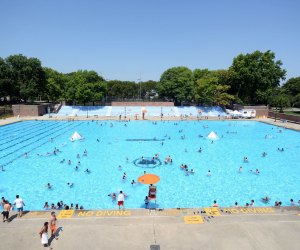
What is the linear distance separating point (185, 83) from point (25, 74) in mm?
40915

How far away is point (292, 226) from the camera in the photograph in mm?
11695

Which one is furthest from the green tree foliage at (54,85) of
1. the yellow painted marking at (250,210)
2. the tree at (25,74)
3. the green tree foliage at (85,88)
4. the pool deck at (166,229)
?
the yellow painted marking at (250,210)

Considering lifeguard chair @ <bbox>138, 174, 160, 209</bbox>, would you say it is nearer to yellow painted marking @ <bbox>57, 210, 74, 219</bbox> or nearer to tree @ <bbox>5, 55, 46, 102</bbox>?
yellow painted marking @ <bbox>57, 210, 74, 219</bbox>

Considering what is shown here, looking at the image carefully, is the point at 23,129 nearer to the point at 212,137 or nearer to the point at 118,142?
the point at 118,142

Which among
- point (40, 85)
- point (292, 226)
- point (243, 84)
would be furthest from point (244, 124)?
point (40, 85)

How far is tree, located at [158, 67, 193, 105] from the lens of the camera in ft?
224

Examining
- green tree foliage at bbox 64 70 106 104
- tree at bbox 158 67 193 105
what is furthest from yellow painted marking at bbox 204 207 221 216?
tree at bbox 158 67 193 105

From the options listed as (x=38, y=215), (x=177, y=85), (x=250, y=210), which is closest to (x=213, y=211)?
(x=250, y=210)

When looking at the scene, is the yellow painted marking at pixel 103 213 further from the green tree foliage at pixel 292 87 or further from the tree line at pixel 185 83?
the green tree foliage at pixel 292 87

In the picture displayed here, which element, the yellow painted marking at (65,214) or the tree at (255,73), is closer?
the yellow painted marking at (65,214)

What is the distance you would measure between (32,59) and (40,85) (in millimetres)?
6844

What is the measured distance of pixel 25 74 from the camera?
62.8 meters

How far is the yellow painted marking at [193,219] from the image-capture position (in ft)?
39.6

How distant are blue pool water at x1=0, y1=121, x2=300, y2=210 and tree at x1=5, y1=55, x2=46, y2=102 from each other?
16184mm
